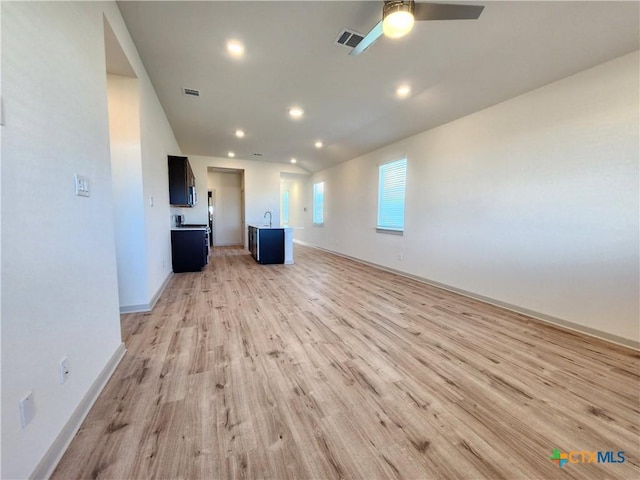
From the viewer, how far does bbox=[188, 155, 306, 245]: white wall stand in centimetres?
769

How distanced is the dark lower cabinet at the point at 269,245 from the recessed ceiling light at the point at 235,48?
3703mm

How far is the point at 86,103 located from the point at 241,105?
9.06ft

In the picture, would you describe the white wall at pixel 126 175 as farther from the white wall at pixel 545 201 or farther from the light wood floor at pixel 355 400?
the white wall at pixel 545 201

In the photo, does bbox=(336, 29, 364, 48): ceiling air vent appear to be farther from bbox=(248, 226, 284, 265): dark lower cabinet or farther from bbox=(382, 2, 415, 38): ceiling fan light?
bbox=(248, 226, 284, 265): dark lower cabinet

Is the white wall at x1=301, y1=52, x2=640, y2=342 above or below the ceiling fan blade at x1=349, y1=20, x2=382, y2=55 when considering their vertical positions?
below

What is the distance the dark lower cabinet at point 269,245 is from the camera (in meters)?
6.07

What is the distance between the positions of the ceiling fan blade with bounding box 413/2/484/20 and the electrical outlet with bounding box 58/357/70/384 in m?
3.03

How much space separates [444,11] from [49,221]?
268 cm

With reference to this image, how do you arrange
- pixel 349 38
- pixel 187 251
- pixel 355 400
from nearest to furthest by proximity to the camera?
pixel 355 400
pixel 349 38
pixel 187 251

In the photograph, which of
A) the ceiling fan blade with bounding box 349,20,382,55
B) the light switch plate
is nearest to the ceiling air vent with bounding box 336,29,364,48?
the ceiling fan blade with bounding box 349,20,382,55

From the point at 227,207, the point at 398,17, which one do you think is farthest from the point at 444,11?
the point at 227,207

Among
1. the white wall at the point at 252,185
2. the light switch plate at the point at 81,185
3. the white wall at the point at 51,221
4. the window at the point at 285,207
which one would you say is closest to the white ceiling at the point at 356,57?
the white wall at the point at 51,221

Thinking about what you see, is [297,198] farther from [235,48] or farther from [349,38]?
[349,38]

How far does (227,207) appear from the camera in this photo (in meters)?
9.35
